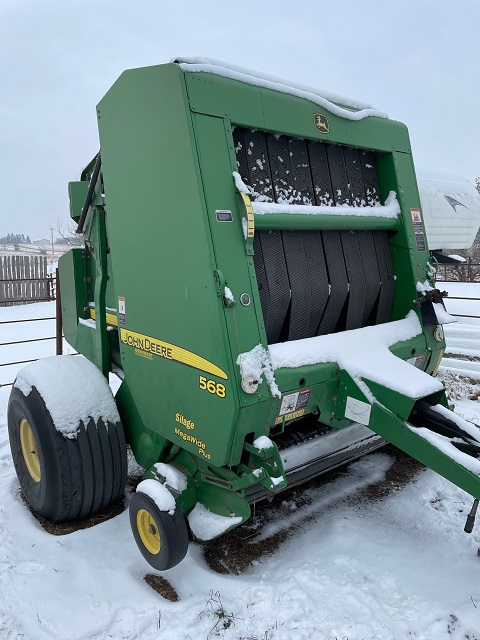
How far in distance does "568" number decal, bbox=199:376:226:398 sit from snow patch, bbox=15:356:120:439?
885mm

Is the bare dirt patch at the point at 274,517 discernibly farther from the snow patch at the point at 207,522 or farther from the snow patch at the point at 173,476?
the snow patch at the point at 173,476

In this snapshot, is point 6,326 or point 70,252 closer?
point 70,252

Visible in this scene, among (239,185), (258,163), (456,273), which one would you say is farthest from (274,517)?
(456,273)

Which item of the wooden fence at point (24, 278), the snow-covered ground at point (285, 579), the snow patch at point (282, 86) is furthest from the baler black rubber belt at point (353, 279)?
the wooden fence at point (24, 278)

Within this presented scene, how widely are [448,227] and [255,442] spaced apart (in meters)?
4.69

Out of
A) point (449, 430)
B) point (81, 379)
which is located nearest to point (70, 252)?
point (81, 379)

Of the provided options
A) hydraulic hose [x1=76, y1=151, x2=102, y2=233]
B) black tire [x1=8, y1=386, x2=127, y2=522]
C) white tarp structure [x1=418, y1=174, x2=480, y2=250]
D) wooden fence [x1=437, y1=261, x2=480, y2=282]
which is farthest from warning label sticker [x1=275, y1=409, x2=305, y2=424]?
wooden fence [x1=437, y1=261, x2=480, y2=282]

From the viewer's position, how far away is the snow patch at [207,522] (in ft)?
8.55

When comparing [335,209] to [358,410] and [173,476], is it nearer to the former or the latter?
[358,410]

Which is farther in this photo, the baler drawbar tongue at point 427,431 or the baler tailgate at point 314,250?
the baler tailgate at point 314,250

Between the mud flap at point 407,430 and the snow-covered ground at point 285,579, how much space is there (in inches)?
23.5

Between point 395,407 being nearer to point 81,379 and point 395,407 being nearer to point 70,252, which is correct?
A: point 81,379

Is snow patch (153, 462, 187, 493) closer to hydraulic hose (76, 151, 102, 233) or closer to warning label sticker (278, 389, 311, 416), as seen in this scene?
warning label sticker (278, 389, 311, 416)

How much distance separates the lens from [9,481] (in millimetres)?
3721
